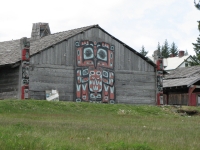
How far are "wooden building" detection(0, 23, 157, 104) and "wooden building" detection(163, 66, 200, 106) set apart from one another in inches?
336

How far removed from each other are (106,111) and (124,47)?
41.4 ft

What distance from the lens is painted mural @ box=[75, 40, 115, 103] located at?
1554 inches

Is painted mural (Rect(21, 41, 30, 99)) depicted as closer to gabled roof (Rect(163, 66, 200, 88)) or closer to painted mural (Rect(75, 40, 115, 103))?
painted mural (Rect(75, 40, 115, 103))

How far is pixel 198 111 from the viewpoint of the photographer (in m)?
35.8

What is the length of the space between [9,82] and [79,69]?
→ 549 centimetres

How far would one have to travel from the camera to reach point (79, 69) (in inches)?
1561

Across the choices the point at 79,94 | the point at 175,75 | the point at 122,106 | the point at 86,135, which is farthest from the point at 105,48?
the point at 86,135

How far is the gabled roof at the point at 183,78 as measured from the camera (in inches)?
1992

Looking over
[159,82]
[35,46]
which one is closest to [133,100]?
[159,82]

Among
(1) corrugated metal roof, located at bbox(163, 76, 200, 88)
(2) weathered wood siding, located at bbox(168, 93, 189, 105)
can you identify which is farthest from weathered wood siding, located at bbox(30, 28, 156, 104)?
(2) weathered wood siding, located at bbox(168, 93, 189, 105)

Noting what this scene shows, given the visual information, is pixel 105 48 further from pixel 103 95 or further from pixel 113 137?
pixel 113 137

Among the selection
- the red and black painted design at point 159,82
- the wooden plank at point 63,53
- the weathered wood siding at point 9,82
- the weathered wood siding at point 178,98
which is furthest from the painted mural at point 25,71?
the weathered wood siding at point 178,98

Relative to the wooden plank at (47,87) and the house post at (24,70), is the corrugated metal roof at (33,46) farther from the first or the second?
the wooden plank at (47,87)

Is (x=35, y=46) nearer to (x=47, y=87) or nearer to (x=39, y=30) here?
(x=47, y=87)
